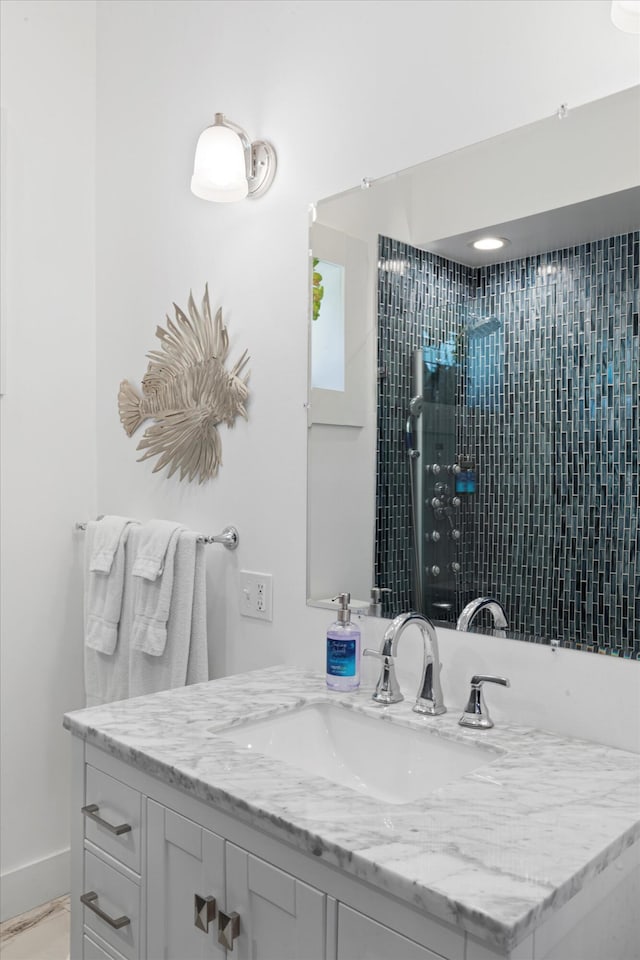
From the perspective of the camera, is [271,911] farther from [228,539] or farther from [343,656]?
[228,539]

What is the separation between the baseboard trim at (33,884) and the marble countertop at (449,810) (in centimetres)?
113

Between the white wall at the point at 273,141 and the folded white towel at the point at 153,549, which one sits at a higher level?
the white wall at the point at 273,141

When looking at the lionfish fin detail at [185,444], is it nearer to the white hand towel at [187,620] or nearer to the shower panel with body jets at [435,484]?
the white hand towel at [187,620]

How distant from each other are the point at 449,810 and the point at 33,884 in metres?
1.72

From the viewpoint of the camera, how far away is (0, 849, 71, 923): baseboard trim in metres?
2.16

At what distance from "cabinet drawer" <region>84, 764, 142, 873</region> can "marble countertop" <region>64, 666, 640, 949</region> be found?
7cm

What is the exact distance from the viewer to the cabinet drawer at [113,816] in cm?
125

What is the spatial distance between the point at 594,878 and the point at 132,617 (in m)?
1.37

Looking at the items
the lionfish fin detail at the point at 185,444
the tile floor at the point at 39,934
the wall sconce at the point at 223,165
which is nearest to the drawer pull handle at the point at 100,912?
the tile floor at the point at 39,934

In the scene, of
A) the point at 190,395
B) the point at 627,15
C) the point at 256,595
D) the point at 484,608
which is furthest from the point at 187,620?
the point at 627,15

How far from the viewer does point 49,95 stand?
7.47 feet

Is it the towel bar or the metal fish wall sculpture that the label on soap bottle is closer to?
the towel bar

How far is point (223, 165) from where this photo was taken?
1.75m

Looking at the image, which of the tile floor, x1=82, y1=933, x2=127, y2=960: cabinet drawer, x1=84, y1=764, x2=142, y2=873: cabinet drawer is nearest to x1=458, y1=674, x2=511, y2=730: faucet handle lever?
x1=84, y1=764, x2=142, y2=873: cabinet drawer
